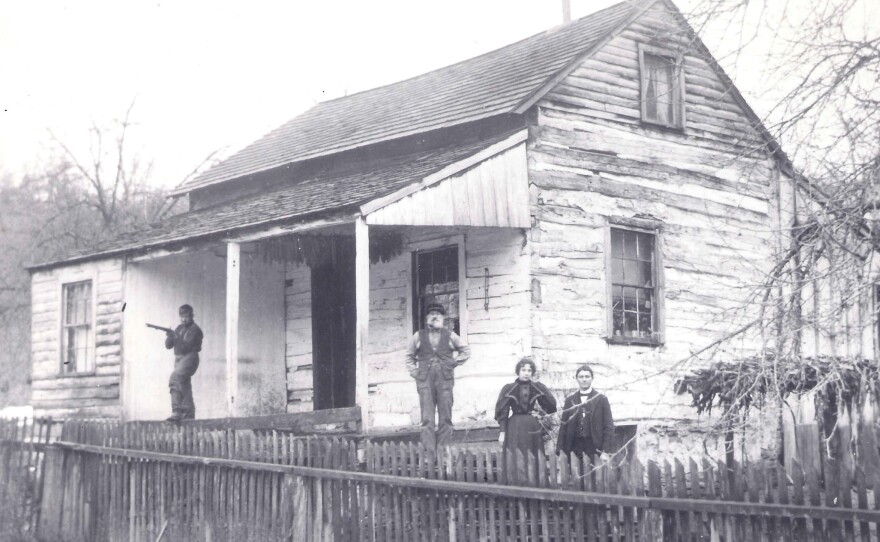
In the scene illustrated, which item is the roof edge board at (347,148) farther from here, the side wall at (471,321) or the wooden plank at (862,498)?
the wooden plank at (862,498)

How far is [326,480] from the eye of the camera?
899 centimetres

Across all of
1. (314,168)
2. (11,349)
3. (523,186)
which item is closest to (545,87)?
(523,186)

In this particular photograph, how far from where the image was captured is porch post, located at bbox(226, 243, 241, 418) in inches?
516

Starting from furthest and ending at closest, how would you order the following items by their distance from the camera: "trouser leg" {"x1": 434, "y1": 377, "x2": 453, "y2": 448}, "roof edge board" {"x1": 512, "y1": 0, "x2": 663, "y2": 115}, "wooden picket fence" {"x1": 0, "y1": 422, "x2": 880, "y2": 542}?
"roof edge board" {"x1": 512, "y1": 0, "x2": 663, "y2": 115}
"trouser leg" {"x1": 434, "y1": 377, "x2": 453, "y2": 448}
"wooden picket fence" {"x1": 0, "y1": 422, "x2": 880, "y2": 542}

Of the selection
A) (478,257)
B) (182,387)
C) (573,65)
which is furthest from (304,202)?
(573,65)

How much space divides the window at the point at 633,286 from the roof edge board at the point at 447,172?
6.75ft

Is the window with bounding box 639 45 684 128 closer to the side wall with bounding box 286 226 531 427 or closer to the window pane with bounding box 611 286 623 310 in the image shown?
the window pane with bounding box 611 286 623 310

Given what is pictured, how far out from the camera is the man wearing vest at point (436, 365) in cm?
1103

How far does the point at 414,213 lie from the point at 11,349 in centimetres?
3355

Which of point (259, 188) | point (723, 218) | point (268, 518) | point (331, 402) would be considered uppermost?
point (259, 188)

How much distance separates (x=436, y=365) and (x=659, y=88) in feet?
21.2

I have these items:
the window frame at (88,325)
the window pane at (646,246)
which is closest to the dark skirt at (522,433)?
the window pane at (646,246)

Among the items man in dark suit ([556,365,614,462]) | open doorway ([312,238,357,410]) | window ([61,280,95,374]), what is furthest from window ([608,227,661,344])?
window ([61,280,95,374])

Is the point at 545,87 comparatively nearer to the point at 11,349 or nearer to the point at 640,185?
the point at 640,185
